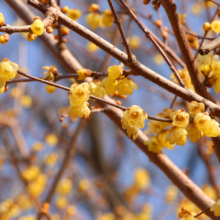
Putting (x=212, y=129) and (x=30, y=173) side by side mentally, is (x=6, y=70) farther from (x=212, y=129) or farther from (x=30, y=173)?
(x=30, y=173)

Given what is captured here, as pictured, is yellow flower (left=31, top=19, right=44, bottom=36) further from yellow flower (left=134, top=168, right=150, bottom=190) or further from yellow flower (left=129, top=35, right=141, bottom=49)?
yellow flower (left=129, top=35, right=141, bottom=49)

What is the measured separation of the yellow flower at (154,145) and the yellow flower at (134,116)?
38cm

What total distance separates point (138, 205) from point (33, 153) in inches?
90.5

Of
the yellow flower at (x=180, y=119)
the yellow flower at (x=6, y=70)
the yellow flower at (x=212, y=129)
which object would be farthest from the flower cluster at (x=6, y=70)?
the yellow flower at (x=212, y=129)

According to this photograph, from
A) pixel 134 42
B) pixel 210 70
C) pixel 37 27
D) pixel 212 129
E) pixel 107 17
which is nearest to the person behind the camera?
pixel 37 27

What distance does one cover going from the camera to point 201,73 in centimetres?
121

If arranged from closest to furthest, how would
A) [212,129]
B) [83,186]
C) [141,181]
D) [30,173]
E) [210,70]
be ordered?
[212,129], [210,70], [30,173], [83,186], [141,181]

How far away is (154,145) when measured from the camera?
4.49 ft

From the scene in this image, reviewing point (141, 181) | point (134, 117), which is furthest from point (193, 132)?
point (141, 181)

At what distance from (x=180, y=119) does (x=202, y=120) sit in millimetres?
74

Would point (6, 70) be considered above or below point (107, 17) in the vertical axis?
below

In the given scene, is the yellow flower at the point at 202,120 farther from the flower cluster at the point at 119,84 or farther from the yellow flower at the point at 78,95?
the yellow flower at the point at 78,95

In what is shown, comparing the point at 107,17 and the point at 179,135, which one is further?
Result: the point at 107,17

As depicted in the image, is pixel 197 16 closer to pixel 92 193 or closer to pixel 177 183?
pixel 92 193
